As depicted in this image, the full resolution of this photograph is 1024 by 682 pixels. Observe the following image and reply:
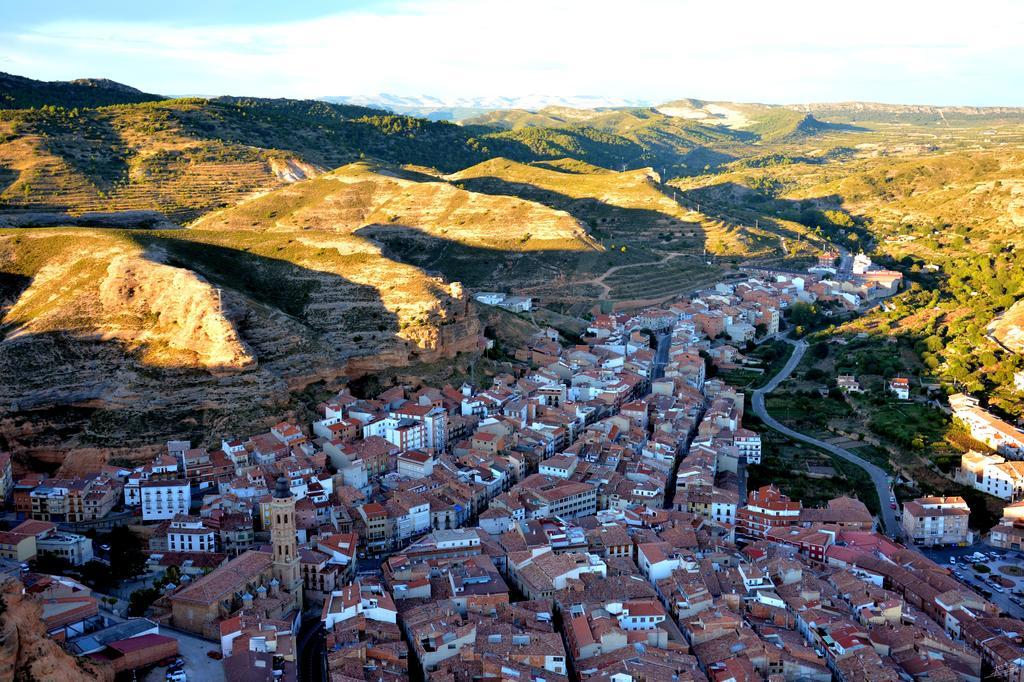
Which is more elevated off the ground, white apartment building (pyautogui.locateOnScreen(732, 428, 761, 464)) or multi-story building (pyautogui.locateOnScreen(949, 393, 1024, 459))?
multi-story building (pyautogui.locateOnScreen(949, 393, 1024, 459))

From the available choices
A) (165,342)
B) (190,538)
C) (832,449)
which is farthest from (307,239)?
(832,449)

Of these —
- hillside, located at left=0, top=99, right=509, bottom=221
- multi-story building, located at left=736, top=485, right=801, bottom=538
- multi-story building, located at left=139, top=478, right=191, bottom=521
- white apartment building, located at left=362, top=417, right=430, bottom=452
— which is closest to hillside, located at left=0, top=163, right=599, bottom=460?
multi-story building, located at left=139, top=478, right=191, bottom=521

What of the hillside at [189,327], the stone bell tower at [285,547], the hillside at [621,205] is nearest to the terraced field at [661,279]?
the hillside at [621,205]

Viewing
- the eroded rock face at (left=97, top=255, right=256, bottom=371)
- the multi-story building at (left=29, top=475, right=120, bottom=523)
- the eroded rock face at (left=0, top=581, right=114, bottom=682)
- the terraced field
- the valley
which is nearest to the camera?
the eroded rock face at (left=0, top=581, right=114, bottom=682)

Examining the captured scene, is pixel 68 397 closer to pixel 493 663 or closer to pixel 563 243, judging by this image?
pixel 493 663

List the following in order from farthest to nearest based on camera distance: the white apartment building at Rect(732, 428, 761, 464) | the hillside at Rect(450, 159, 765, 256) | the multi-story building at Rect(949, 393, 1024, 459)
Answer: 1. the hillside at Rect(450, 159, 765, 256)
2. the white apartment building at Rect(732, 428, 761, 464)
3. the multi-story building at Rect(949, 393, 1024, 459)

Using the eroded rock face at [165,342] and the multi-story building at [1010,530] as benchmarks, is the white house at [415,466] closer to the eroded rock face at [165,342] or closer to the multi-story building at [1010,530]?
the eroded rock face at [165,342]

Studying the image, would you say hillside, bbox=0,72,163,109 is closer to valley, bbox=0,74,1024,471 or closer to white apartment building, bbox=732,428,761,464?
valley, bbox=0,74,1024,471

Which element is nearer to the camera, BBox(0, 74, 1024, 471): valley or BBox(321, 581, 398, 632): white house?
BBox(321, 581, 398, 632): white house

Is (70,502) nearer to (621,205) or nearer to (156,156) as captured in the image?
(156,156)
